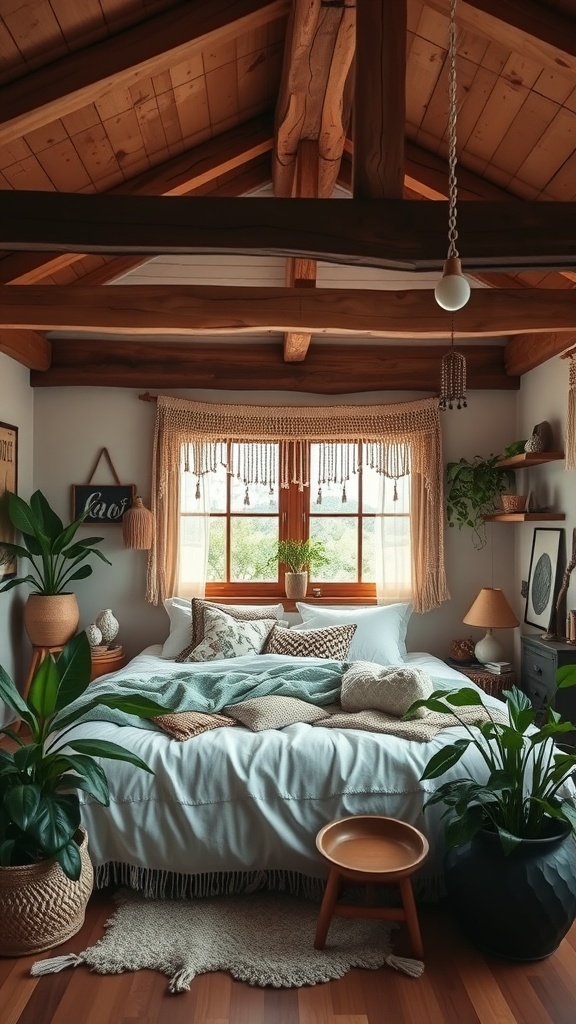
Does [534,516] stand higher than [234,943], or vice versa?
[534,516]

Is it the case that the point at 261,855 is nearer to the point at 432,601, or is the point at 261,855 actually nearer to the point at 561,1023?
the point at 561,1023

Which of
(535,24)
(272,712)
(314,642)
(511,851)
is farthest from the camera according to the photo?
(314,642)

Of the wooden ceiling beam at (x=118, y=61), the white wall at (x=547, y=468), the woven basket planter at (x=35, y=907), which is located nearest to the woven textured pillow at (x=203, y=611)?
the white wall at (x=547, y=468)

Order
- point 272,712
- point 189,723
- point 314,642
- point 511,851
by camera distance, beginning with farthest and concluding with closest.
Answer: point 314,642, point 272,712, point 189,723, point 511,851

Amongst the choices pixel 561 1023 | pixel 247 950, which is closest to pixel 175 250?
pixel 247 950

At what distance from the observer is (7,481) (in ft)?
16.9

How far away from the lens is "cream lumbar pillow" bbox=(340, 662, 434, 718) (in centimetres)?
343

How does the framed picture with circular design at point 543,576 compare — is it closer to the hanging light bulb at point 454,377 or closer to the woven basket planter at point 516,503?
the woven basket planter at point 516,503

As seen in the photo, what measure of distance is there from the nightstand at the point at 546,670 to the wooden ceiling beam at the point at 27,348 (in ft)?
12.3

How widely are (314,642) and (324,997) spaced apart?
244 centimetres

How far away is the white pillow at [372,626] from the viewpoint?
4898 mm

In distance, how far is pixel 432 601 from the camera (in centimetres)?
560

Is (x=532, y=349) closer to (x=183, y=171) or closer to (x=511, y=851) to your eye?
(x=183, y=171)

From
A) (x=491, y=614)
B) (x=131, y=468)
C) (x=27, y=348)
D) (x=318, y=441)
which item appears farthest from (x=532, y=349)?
(x=27, y=348)
